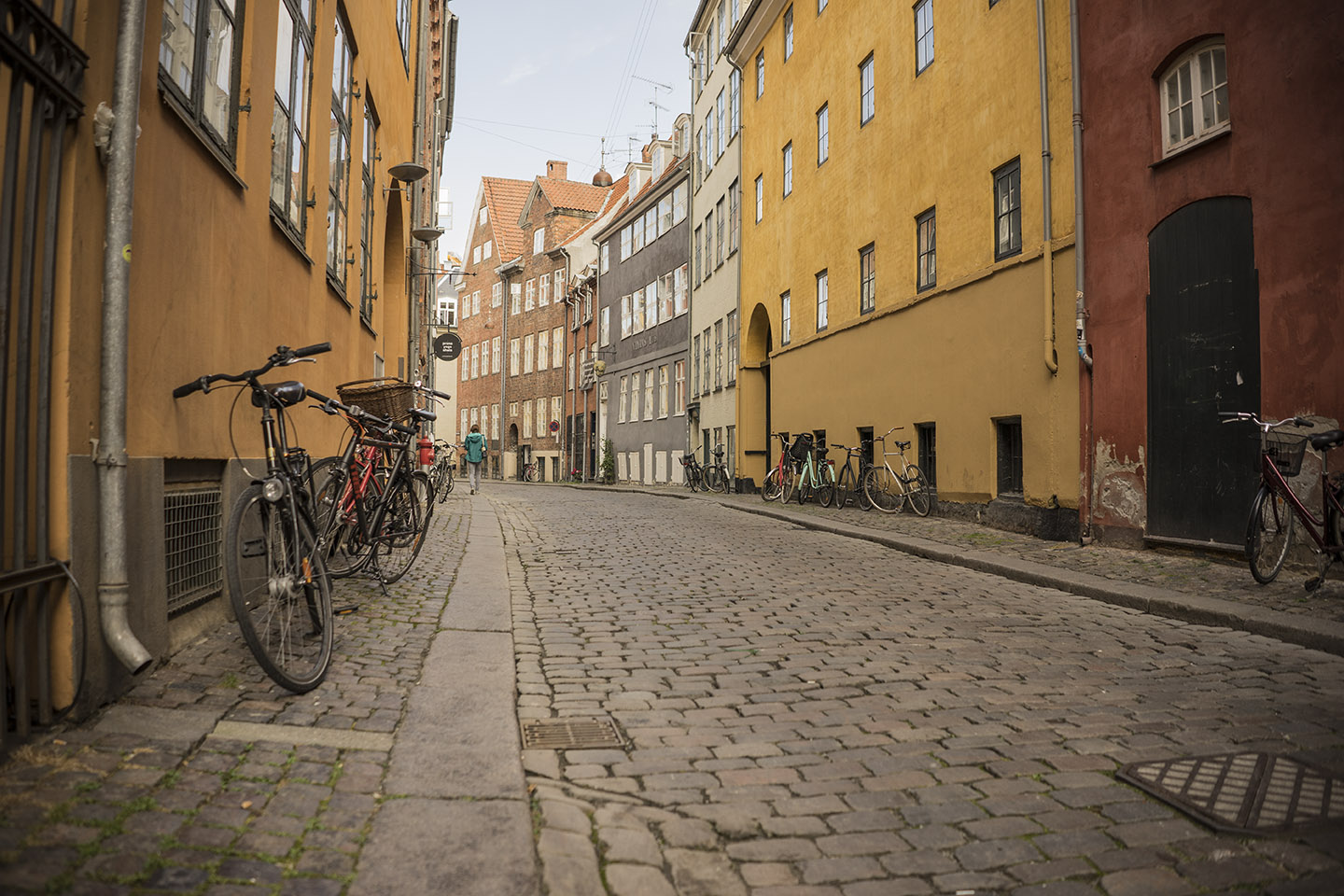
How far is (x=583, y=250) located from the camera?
50.5 m

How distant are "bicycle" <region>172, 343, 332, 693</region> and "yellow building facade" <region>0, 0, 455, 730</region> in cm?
42

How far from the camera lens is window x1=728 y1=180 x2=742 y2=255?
27250 millimetres

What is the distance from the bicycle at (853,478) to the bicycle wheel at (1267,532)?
32.1ft

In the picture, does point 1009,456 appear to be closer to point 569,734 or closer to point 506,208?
point 569,734

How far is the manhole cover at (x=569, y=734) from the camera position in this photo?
12.8 feet

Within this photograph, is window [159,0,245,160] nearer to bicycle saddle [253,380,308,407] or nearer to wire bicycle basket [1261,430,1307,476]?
bicycle saddle [253,380,308,407]

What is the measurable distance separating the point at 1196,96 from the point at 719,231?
68.1 ft

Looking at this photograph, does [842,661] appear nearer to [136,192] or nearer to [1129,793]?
[1129,793]

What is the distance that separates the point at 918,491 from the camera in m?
15.8

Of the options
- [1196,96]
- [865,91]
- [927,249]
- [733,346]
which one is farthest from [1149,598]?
[733,346]

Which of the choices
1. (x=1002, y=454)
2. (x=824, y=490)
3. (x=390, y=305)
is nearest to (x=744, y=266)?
(x=824, y=490)

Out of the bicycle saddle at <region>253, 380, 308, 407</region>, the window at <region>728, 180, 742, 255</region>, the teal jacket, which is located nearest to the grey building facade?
the window at <region>728, 180, 742, 255</region>

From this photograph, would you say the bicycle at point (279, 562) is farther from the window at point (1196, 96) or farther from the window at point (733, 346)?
the window at point (733, 346)

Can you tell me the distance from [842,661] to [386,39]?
37.3ft
